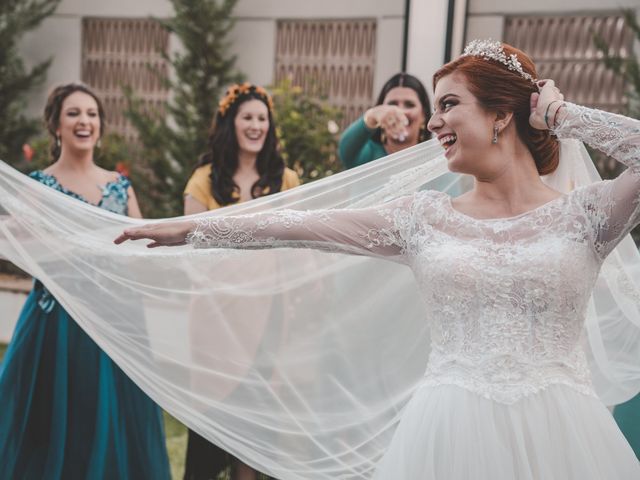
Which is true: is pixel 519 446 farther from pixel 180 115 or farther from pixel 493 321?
pixel 180 115

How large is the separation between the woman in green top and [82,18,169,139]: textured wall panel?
4.14 meters

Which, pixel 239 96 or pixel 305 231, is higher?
pixel 239 96

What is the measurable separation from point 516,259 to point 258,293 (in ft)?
3.58

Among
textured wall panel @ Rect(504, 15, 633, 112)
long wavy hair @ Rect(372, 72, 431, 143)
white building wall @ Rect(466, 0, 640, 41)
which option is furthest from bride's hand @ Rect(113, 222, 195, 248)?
textured wall panel @ Rect(504, 15, 633, 112)

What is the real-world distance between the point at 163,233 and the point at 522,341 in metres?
0.90

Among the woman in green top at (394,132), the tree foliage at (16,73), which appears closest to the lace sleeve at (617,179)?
the woman in green top at (394,132)

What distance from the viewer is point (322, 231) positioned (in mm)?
2064

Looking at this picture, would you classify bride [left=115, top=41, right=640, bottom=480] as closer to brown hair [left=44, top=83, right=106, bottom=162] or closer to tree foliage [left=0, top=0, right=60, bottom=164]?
brown hair [left=44, top=83, right=106, bottom=162]

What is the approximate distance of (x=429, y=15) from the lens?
494 cm

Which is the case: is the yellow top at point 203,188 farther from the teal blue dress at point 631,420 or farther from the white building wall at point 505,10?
the white building wall at point 505,10

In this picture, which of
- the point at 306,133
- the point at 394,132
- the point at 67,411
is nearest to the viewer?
the point at 67,411

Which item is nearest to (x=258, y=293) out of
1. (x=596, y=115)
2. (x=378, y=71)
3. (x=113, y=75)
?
(x=596, y=115)

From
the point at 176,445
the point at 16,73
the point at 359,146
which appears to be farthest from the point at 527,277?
the point at 16,73

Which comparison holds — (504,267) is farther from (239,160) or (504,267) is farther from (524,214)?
(239,160)
